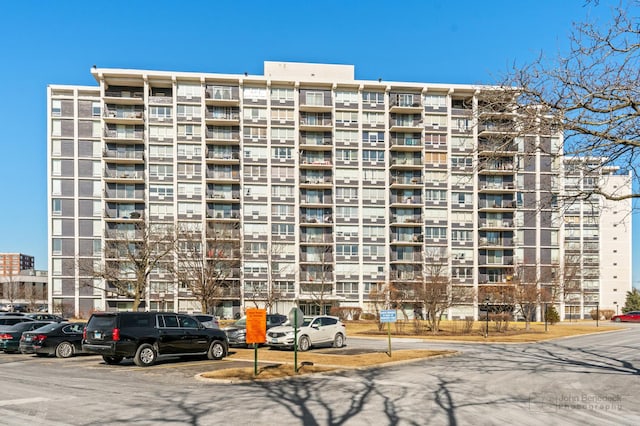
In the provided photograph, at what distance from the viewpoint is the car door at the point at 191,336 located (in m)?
20.1

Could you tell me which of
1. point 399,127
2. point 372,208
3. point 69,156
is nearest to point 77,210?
point 69,156

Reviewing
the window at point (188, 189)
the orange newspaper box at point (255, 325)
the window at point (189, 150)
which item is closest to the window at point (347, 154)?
the window at point (189, 150)

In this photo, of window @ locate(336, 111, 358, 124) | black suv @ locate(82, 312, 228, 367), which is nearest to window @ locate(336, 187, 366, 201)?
window @ locate(336, 111, 358, 124)

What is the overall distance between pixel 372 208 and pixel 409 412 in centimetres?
6334

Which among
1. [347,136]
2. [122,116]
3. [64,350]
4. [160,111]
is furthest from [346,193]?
[64,350]

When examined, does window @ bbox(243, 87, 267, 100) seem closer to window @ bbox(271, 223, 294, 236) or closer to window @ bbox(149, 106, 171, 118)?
window @ bbox(149, 106, 171, 118)

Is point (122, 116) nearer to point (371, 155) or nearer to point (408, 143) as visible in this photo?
point (371, 155)

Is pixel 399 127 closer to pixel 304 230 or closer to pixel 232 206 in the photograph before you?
pixel 304 230

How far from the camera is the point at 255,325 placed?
53.0 ft

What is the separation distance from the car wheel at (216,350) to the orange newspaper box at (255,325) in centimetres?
530

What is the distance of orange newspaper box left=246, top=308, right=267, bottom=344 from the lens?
16.0 meters

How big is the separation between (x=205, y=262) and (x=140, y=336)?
34259 mm

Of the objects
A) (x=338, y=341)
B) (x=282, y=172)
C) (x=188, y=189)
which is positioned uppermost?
(x=282, y=172)

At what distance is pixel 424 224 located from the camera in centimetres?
7419
